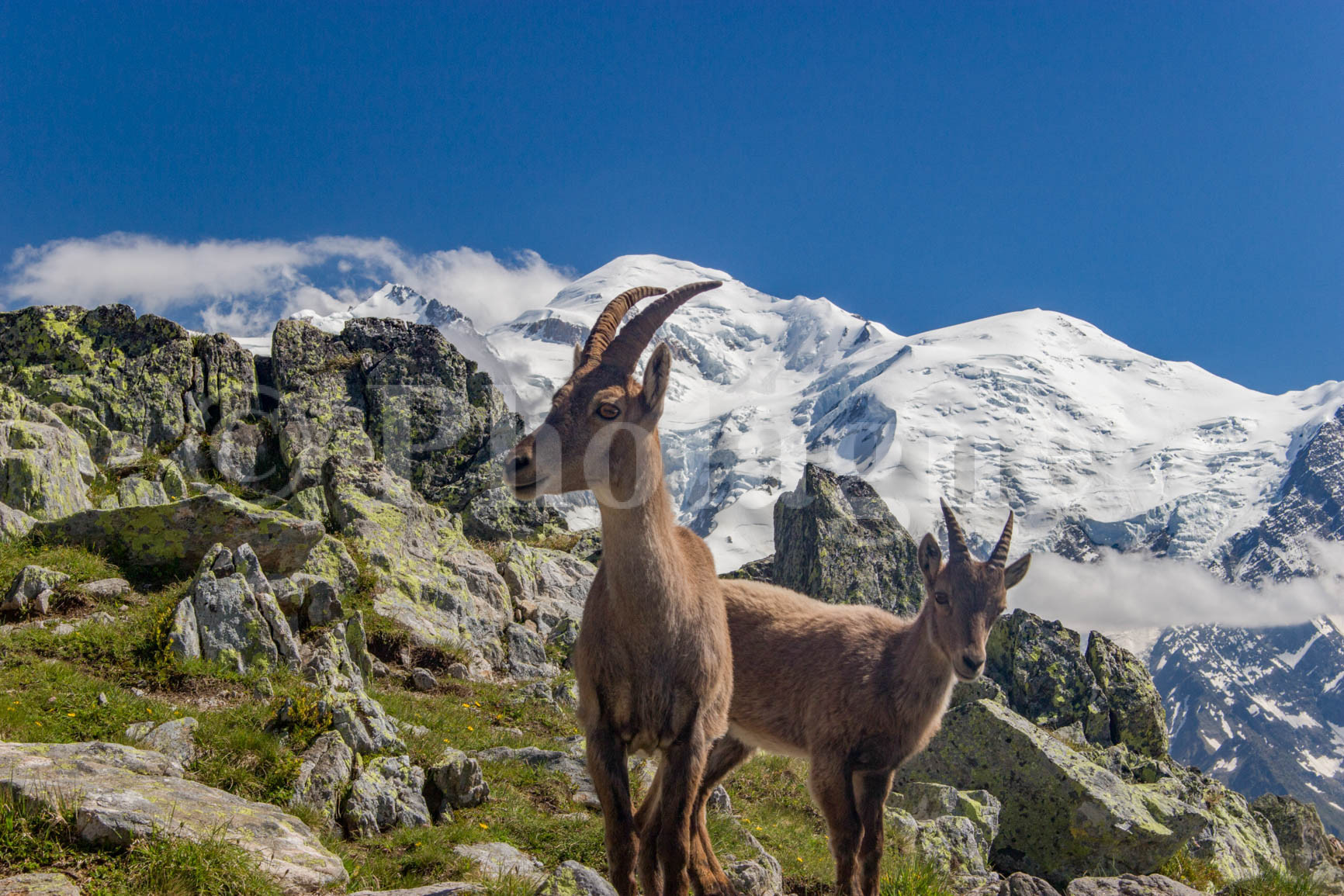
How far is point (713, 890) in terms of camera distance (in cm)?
841

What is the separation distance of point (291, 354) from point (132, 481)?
13093 millimetres

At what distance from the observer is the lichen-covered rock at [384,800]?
8.88 m

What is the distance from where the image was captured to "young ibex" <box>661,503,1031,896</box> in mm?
10102

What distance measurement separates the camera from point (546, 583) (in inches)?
942

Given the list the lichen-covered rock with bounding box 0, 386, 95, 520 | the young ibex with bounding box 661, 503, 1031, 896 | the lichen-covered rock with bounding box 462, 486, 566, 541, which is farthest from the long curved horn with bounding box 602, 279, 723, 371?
the lichen-covered rock with bounding box 462, 486, 566, 541

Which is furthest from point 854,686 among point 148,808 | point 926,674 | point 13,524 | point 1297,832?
point 1297,832

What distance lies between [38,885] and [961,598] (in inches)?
375

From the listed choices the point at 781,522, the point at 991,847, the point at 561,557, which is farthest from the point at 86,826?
the point at 781,522

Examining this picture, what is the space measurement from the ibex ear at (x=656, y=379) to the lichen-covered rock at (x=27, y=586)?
10.8 meters

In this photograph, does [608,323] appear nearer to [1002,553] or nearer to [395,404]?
[1002,553]

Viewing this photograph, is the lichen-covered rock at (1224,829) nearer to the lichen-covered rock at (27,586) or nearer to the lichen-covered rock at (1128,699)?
the lichen-covered rock at (1128,699)

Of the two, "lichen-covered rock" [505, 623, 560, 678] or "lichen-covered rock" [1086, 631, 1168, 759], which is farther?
"lichen-covered rock" [1086, 631, 1168, 759]

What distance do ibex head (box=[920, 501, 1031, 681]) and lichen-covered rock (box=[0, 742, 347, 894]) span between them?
7207mm

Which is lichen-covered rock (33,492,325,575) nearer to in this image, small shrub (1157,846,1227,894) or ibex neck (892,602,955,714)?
ibex neck (892,602,955,714)
